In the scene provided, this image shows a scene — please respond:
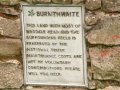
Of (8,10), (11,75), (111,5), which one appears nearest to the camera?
(111,5)

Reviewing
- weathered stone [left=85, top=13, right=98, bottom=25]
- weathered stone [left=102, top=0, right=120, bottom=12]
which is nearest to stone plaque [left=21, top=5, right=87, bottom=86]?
weathered stone [left=85, top=13, right=98, bottom=25]

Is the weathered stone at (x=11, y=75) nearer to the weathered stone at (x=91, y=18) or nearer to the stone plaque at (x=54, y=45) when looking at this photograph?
the stone plaque at (x=54, y=45)

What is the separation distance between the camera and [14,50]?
2.74 meters

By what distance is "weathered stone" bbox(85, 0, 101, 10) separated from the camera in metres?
2.55

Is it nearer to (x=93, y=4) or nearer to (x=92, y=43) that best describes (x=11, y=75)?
(x=92, y=43)

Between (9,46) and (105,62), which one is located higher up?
(9,46)

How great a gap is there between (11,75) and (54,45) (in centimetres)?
41

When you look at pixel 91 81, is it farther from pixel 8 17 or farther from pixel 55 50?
pixel 8 17

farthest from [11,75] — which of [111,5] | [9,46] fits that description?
[111,5]

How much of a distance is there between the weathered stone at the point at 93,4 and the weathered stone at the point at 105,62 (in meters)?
0.29

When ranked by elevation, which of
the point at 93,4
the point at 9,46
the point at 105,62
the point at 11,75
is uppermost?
the point at 93,4

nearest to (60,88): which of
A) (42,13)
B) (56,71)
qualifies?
(56,71)

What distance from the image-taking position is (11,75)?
2777 mm

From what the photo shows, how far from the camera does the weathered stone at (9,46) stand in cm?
273
